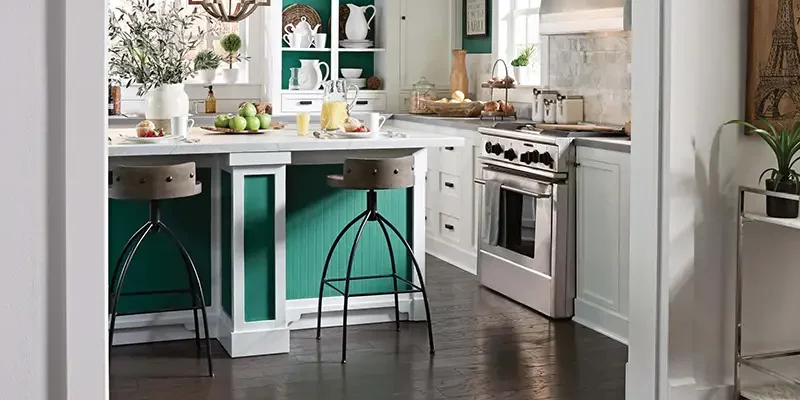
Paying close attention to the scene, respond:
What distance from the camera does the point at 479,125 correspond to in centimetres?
673

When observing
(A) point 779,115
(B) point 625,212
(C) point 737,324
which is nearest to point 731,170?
→ (A) point 779,115

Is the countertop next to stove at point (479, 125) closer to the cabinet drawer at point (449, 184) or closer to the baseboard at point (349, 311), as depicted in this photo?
the cabinet drawer at point (449, 184)

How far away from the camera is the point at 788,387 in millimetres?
3969

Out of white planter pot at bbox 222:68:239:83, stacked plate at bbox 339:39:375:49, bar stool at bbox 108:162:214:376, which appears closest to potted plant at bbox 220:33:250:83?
white planter pot at bbox 222:68:239:83

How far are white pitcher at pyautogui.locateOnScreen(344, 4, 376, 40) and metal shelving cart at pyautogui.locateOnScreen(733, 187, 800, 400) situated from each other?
16.6 feet

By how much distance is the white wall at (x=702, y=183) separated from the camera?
12.4ft

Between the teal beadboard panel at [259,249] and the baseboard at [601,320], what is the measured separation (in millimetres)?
1641

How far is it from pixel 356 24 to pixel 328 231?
132 inches

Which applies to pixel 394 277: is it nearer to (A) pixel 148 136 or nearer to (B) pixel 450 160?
(A) pixel 148 136

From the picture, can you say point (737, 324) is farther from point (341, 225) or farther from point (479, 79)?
point (479, 79)

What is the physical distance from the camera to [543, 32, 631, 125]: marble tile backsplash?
628 cm

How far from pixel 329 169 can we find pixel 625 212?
1.49m
